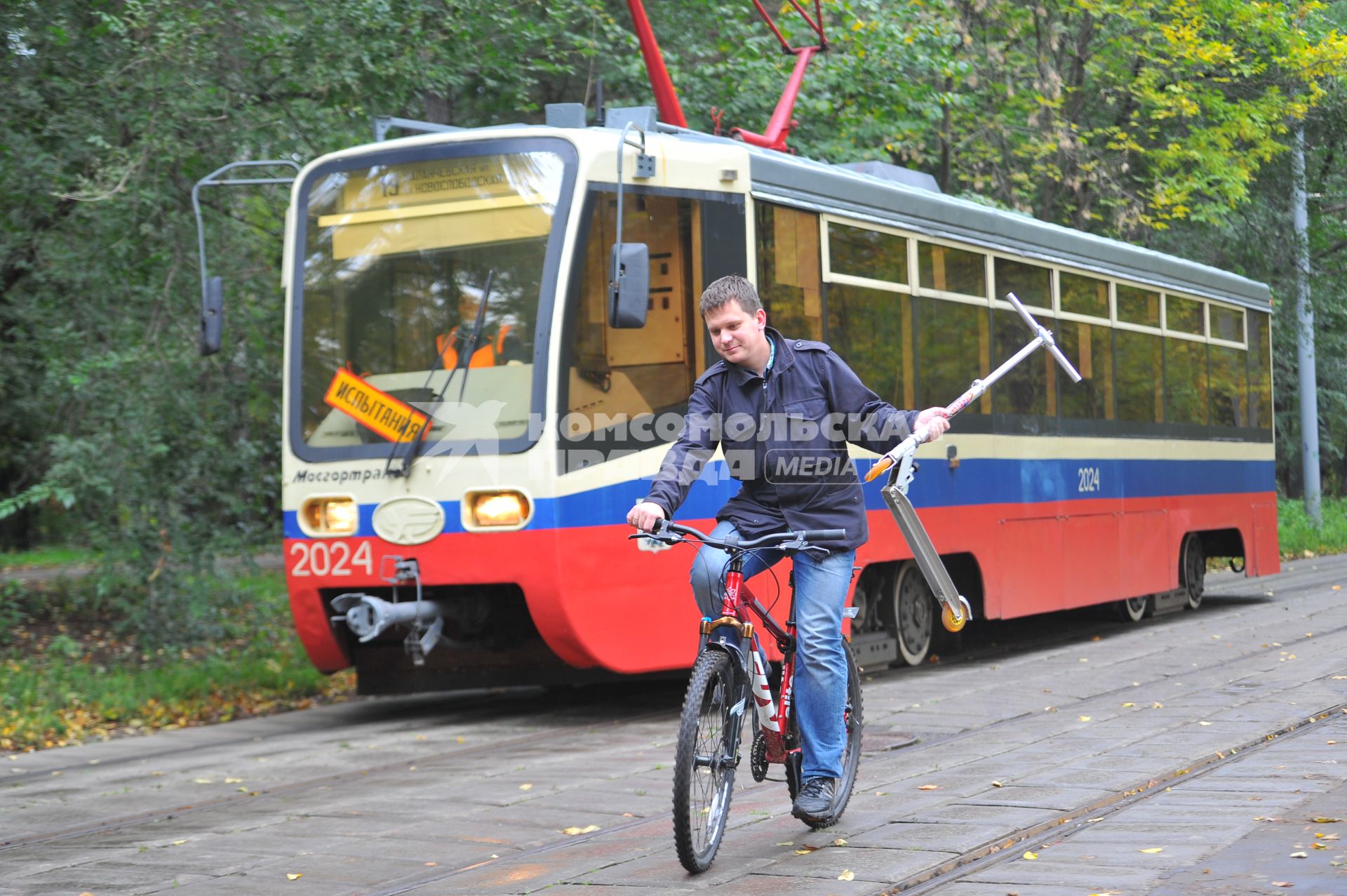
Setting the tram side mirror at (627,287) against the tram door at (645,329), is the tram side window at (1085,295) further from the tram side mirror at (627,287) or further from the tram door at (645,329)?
the tram side mirror at (627,287)

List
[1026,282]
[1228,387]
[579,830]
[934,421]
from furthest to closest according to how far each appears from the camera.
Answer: [1228,387]
[1026,282]
[579,830]
[934,421]

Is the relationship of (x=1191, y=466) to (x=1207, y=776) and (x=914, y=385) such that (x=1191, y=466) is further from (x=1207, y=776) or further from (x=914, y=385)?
(x=1207, y=776)

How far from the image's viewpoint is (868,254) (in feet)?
35.8

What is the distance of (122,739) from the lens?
400 inches

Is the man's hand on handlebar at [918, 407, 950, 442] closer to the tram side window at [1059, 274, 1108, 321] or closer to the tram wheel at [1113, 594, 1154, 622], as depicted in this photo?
the tram side window at [1059, 274, 1108, 321]

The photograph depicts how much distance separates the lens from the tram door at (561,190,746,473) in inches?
357

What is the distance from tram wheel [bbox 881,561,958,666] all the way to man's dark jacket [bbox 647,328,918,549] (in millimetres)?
5920

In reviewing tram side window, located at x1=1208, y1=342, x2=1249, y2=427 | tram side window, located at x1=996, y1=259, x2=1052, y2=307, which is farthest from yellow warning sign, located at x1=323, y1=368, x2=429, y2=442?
tram side window, located at x1=1208, y1=342, x2=1249, y2=427

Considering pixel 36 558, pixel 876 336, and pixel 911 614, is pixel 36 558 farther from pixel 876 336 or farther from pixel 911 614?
pixel 876 336

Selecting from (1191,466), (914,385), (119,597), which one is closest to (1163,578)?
(1191,466)

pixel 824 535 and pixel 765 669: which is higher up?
pixel 824 535

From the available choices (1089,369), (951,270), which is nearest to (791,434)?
(951,270)

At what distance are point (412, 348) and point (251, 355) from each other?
3.74 metres

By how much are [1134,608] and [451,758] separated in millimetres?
8700
